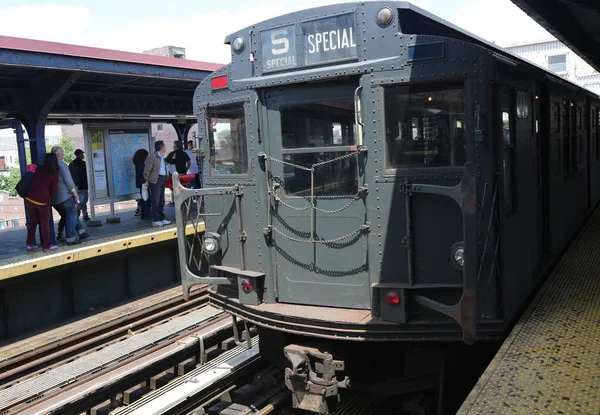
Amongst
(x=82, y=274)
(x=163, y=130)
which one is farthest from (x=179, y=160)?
(x=163, y=130)

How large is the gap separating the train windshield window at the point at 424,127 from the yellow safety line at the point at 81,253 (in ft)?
18.6

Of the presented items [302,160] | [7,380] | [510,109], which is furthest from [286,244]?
[7,380]

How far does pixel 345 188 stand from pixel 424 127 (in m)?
0.88

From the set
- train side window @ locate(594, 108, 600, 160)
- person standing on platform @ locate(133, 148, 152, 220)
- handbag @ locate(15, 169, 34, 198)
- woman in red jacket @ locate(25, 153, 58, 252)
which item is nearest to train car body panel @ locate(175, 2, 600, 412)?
woman in red jacket @ locate(25, 153, 58, 252)

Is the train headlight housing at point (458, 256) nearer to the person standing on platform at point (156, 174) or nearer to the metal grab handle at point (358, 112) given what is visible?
the metal grab handle at point (358, 112)

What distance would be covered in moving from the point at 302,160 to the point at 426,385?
2.32 m

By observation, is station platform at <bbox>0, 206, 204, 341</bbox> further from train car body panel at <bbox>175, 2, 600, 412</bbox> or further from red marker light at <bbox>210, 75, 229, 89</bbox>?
red marker light at <bbox>210, 75, 229, 89</bbox>

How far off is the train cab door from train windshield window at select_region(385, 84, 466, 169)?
33 cm

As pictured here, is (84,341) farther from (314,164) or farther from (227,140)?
(314,164)

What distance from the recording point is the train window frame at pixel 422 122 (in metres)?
4.70

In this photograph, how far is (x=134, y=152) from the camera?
41.9 feet

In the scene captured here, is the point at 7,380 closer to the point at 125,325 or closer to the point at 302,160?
the point at 125,325

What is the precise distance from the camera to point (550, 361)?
408cm

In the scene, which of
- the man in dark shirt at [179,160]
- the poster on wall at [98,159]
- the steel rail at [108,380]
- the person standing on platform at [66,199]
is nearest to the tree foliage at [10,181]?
the poster on wall at [98,159]
